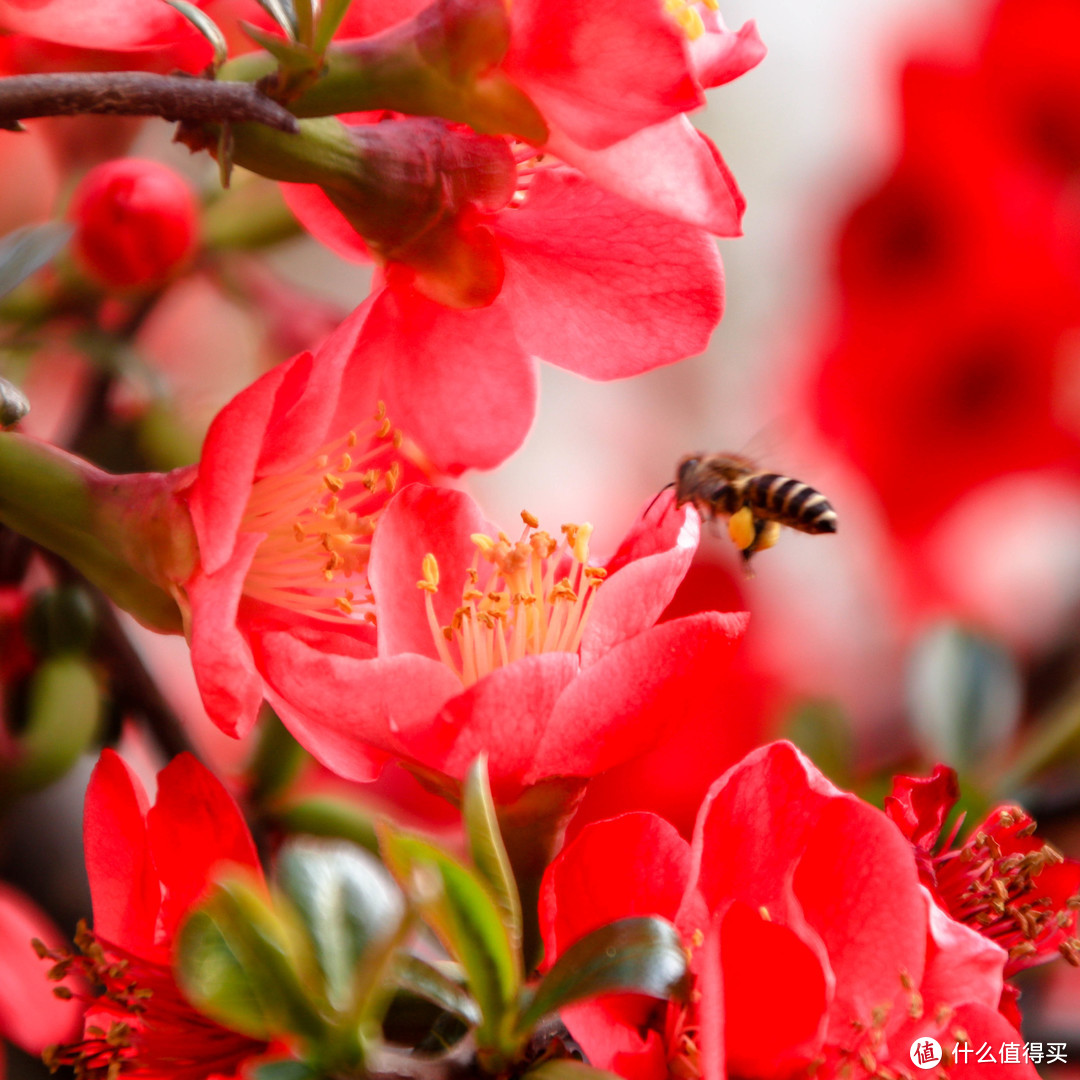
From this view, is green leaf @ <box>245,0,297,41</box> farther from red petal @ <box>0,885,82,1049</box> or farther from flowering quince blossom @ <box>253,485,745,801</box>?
red petal @ <box>0,885,82,1049</box>

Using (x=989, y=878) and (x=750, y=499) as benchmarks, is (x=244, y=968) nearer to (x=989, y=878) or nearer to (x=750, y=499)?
(x=989, y=878)

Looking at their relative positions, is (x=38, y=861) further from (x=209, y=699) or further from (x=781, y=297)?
(x=781, y=297)

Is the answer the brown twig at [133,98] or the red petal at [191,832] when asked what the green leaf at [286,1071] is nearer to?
the red petal at [191,832]

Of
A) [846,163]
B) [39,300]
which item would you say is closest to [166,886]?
[39,300]

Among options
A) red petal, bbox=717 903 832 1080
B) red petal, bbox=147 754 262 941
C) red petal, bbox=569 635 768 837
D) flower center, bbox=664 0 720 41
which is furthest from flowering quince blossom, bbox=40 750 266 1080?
red petal, bbox=569 635 768 837

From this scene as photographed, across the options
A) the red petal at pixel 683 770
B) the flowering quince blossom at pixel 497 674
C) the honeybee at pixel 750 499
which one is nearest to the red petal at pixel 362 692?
the flowering quince blossom at pixel 497 674

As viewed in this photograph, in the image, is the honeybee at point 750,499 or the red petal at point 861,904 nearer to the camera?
the red petal at point 861,904
